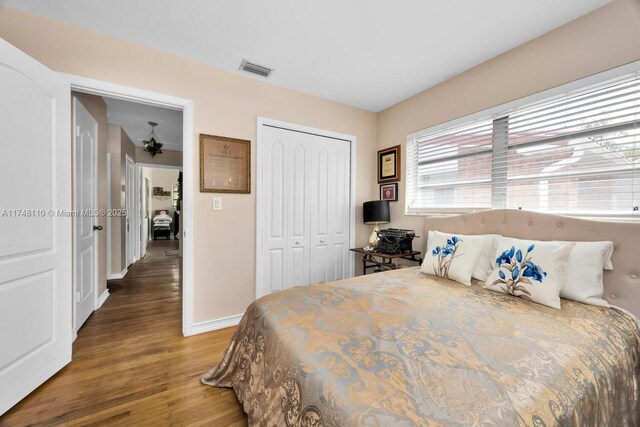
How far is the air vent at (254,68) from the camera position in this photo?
2.43 m

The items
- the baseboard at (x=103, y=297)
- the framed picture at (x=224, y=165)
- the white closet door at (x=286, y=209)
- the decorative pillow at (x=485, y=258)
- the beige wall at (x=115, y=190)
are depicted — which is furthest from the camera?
the beige wall at (x=115, y=190)

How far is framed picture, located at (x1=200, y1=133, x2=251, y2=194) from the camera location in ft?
8.06

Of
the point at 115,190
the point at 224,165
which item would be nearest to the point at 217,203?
the point at 224,165

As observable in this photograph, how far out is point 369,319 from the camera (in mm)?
1285

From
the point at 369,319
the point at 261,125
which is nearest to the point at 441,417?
the point at 369,319

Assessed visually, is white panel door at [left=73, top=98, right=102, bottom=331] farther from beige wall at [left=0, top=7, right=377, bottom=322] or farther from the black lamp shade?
the black lamp shade

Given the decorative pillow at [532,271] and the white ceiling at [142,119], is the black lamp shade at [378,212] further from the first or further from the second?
the white ceiling at [142,119]

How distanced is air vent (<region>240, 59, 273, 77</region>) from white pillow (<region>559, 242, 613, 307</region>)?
2.82 meters

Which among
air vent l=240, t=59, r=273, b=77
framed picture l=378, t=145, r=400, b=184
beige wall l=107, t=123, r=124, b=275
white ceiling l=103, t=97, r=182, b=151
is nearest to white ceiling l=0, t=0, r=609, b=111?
air vent l=240, t=59, r=273, b=77

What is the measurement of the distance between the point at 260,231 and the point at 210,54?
1.69 m

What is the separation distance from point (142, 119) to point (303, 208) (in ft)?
9.68

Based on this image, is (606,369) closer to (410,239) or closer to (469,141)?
(410,239)

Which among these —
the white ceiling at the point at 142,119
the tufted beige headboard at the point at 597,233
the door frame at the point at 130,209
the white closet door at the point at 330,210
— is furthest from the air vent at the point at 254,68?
the door frame at the point at 130,209

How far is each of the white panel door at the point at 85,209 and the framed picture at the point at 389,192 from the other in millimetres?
3174
